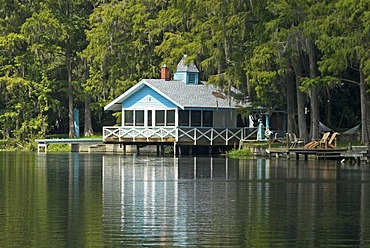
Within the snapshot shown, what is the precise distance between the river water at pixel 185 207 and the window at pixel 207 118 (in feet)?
59.8

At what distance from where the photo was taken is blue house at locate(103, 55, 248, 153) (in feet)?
186

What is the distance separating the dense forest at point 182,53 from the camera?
149ft

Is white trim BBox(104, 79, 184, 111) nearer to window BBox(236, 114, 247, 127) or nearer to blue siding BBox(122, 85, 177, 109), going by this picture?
blue siding BBox(122, 85, 177, 109)

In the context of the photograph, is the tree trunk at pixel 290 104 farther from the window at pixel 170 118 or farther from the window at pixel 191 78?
the window at pixel 191 78

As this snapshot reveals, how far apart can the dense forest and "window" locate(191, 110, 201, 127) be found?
7.95 feet

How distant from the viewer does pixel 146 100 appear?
193 feet

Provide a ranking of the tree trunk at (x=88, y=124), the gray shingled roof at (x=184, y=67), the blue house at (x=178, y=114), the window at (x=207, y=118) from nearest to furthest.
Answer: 1. the blue house at (x=178, y=114)
2. the window at (x=207, y=118)
3. the gray shingled roof at (x=184, y=67)
4. the tree trunk at (x=88, y=124)

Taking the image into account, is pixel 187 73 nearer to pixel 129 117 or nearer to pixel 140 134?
pixel 129 117

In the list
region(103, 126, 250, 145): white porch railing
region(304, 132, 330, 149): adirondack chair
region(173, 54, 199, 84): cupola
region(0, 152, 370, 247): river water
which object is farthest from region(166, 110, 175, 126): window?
region(0, 152, 370, 247): river water

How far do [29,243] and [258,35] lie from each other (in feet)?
109

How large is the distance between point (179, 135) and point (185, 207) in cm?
3142

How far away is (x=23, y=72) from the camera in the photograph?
6875 centimetres

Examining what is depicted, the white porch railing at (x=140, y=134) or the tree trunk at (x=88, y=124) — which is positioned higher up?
the tree trunk at (x=88, y=124)

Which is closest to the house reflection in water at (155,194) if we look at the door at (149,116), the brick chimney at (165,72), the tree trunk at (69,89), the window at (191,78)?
the door at (149,116)
